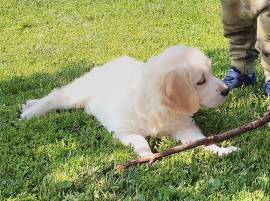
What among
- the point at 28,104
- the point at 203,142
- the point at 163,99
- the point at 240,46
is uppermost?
the point at 203,142

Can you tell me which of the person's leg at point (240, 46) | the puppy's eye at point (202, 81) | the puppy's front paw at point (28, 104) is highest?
the puppy's eye at point (202, 81)

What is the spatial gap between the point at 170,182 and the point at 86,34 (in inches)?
290

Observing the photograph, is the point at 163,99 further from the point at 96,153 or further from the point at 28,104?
the point at 28,104

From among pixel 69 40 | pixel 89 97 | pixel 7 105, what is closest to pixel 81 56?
pixel 69 40

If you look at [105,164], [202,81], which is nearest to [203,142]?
[105,164]

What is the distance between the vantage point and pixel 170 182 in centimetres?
390

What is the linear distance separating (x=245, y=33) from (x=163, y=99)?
1.93 metres

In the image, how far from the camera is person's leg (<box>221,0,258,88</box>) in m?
5.89

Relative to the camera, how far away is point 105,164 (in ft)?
13.6

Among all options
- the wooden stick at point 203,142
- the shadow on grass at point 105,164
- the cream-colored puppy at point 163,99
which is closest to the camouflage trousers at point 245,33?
the shadow on grass at point 105,164

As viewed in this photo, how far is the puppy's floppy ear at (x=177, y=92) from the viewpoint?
4387 mm

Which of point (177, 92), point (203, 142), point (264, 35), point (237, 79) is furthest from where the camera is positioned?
point (237, 79)

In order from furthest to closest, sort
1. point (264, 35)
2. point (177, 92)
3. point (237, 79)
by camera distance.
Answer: point (237, 79), point (264, 35), point (177, 92)

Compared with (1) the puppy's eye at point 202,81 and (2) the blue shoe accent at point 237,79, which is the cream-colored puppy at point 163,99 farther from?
(2) the blue shoe accent at point 237,79
